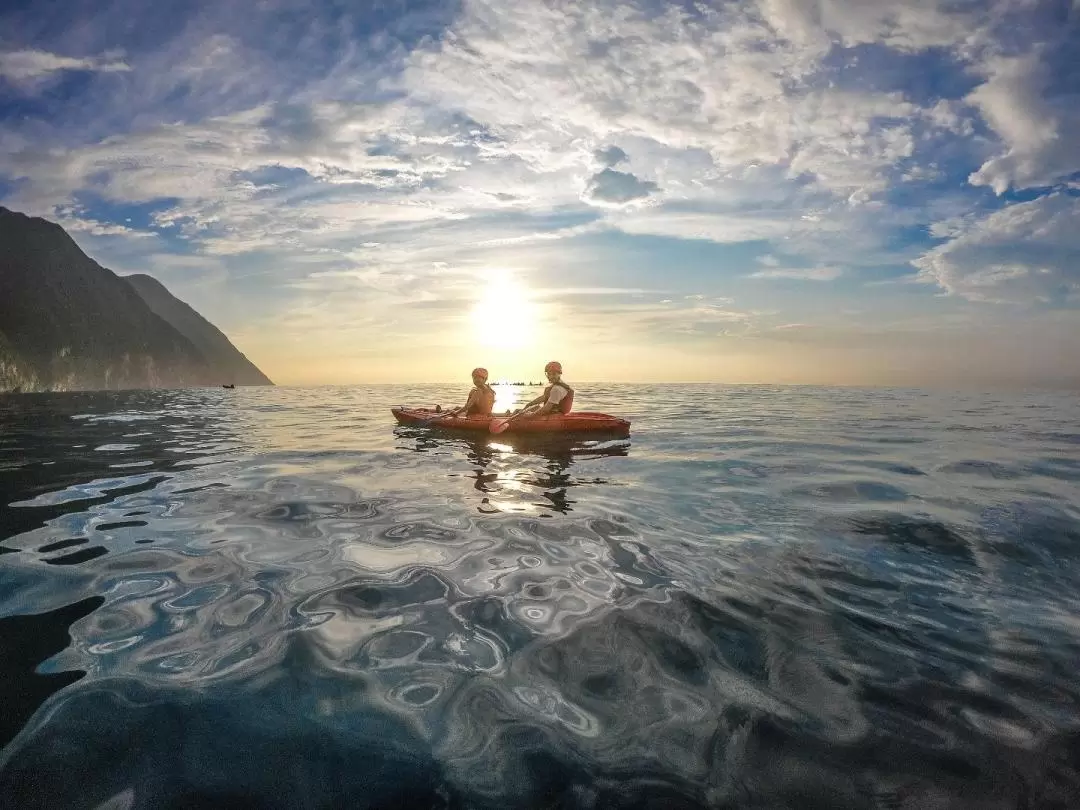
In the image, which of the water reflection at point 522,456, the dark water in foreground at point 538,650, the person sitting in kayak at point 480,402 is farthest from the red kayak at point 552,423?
the dark water in foreground at point 538,650

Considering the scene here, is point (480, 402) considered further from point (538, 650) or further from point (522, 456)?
point (538, 650)

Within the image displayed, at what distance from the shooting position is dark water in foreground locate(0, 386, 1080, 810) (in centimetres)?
266

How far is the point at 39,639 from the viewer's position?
13.0ft

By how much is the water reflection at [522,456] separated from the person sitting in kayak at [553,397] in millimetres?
898

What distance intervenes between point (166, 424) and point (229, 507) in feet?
66.1

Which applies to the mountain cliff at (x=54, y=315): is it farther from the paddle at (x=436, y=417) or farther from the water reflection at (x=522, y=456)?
the water reflection at (x=522, y=456)

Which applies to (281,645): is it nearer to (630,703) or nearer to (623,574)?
(630,703)

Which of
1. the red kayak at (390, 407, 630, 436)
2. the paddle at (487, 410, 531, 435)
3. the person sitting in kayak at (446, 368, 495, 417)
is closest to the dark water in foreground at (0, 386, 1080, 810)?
the paddle at (487, 410, 531, 435)

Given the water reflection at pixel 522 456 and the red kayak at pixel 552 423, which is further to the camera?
the red kayak at pixel 552 423

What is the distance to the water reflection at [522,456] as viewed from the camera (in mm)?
9633

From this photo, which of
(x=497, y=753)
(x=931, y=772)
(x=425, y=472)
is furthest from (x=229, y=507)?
(x=931, y=772)

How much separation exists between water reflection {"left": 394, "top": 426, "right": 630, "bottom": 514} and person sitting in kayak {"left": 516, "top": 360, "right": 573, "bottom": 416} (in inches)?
35.4

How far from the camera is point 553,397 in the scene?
16.8 metres

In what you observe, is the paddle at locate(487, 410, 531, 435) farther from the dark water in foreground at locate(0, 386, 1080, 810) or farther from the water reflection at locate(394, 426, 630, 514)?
the dark water in foreground at locate(0, 386, 1080, 810)
